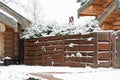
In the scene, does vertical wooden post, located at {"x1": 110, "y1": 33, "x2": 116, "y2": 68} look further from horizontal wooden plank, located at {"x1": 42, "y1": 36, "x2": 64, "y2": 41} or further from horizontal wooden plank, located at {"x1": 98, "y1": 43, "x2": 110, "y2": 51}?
horizontal wooden plank, located at {"x1": 42, "y1": 36, "x2": 64, "y2": 41}

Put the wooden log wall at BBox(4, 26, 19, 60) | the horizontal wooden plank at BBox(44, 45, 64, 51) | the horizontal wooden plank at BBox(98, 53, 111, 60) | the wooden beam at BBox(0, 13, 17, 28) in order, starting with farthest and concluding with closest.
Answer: the wooden log wall at BBox(4, 26, 19, 60) → the wooden beam at BBox(0, 13, 17, 28) → the horizontal wooden plank at BBox(44, 45, 64, 51) → the horizontal wooden plank at BBox(98, 53, 111, 60)

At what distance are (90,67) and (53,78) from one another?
4741 millimetres

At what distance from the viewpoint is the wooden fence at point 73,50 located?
56.3 feet

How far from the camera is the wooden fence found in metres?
17.2

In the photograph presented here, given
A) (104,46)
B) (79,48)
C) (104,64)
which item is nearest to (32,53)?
(79,48)


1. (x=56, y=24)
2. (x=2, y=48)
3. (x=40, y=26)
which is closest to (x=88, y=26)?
(x=56, y=24)

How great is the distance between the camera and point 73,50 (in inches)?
743

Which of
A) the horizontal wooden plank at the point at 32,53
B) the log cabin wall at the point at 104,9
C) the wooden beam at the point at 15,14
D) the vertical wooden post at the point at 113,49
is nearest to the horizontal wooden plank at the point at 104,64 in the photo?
the vertical wooden post at the point at 113,49

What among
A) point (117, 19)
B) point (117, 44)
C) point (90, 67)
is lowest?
point (90, 67)

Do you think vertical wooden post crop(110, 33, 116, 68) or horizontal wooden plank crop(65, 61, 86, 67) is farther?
horizontal wooden plank crop(65, 61, 86, 67)

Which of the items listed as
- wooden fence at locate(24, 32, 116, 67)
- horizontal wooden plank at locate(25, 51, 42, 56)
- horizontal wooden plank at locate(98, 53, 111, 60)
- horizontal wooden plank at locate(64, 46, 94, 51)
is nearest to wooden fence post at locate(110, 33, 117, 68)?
wooden fence at locate(24, 32, 116, 67)

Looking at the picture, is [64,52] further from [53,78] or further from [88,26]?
[53,78]

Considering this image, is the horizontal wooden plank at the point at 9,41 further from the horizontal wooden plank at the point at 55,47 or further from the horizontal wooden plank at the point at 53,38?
the horizontal wooden plank at the point at 55,47

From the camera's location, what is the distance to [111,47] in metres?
17.3
